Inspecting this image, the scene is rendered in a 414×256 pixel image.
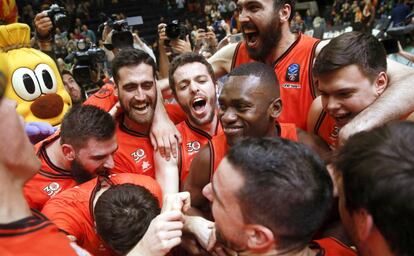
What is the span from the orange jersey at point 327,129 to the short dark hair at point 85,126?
1249mm

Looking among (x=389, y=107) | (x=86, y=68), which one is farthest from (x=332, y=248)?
(x=86, y=68)

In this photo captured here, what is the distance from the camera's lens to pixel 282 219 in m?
1.35

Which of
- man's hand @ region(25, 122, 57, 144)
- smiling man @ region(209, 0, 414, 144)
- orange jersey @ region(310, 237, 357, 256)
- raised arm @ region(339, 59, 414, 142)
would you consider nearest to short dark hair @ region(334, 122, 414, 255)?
orange jersey @ region(310, 237, 357, 256)

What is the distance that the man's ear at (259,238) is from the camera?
1360 millimetres

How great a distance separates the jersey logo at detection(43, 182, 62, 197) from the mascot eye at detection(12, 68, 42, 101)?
1426 mm

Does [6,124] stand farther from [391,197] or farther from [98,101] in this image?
[98,101]

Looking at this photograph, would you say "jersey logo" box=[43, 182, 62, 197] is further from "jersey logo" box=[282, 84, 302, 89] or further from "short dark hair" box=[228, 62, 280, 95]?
"jersey logo" box=[282, 84, 302, 89]

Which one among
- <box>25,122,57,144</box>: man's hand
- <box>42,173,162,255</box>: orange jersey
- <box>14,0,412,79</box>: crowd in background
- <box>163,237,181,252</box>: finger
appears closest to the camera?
<box>163,237,181,252</box>: finger

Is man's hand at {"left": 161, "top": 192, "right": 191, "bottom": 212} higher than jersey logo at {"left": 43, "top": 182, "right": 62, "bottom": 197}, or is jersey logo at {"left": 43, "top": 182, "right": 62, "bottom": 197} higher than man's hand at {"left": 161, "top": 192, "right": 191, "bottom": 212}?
man's hand at {"left": 161, "top": 192, "right": 191, "bottom": 212}

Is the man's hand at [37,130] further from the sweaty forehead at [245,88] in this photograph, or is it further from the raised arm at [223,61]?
the sweaty forehead at [245,88]

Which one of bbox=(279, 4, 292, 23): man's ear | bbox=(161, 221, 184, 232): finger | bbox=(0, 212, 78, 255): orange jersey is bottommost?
bbox=(161, 221, 184, 232): finger

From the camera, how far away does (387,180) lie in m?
1.19

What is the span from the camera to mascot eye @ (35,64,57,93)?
12.4 ft

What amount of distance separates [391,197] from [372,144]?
7.0 inches
